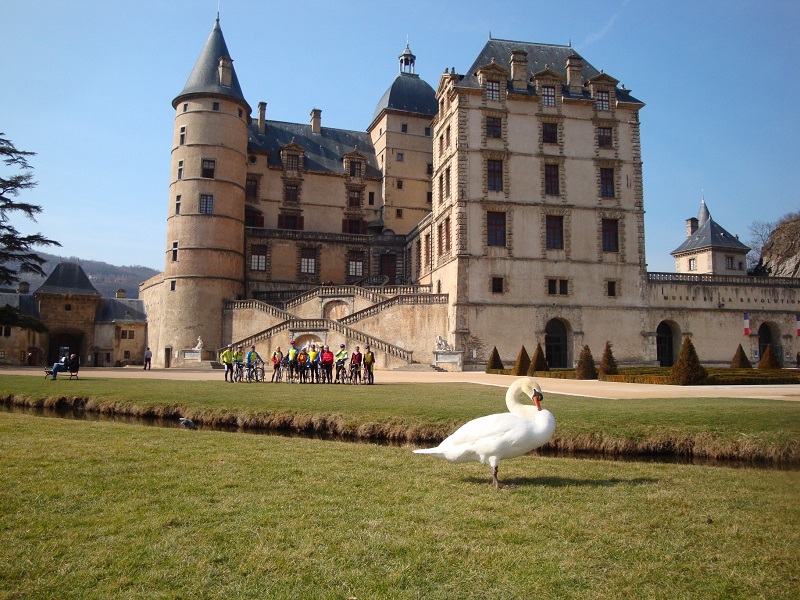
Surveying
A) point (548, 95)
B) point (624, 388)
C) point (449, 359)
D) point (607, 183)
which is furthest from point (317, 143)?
point (624, 388)

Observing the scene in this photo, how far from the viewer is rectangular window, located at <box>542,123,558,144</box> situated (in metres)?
41.6

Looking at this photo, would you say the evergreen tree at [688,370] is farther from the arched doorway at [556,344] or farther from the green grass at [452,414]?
the arched doorway at [556,344]

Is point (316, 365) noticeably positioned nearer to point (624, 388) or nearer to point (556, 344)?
point (624, 388)

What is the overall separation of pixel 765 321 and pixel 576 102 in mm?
19857

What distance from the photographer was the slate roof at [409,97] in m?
58.3

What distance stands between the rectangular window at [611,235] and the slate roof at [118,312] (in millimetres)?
37611

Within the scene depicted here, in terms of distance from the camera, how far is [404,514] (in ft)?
20.1

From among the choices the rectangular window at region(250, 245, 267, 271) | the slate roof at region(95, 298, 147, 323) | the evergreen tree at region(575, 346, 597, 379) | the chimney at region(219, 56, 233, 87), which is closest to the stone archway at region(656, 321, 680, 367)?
the evergreen tree at region(575, 346, 597, 379)

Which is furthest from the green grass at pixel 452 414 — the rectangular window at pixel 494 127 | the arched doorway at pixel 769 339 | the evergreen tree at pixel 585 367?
the arched doorway at pixel 769 339

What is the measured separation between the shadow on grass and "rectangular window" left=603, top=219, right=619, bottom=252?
35.6 meters

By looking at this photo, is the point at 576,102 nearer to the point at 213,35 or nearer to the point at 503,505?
the point at 213,35

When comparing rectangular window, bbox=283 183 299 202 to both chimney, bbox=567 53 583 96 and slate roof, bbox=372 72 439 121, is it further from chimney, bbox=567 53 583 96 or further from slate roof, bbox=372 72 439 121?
chimney, bbox=567 53 583 96

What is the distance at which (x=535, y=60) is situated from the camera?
144ft

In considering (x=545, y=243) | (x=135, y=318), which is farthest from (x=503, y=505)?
(x=135, y=318)
